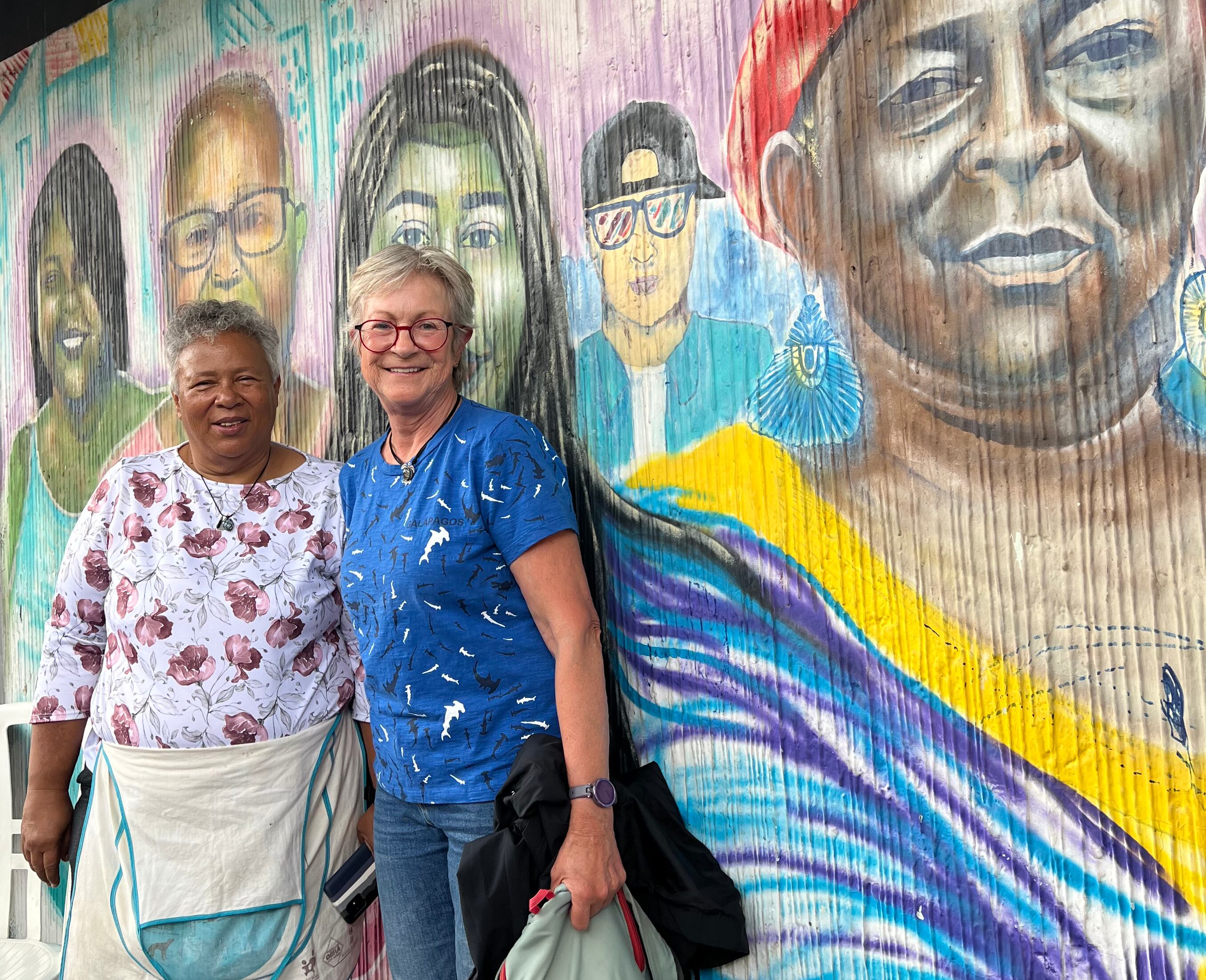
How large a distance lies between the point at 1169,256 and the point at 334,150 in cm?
176

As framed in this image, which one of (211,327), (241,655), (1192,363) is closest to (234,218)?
(211,327)

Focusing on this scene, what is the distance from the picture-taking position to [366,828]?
6.62 ft

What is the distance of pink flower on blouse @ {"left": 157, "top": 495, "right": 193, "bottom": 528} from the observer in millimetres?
2018

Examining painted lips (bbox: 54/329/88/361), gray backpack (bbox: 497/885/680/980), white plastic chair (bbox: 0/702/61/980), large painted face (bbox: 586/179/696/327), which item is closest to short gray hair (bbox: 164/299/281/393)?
large painted face (bbox: 586/179/696/327)

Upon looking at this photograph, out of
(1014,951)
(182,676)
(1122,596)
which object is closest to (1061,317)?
(1122,596)

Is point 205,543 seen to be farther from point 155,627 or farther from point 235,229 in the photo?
point 235,229

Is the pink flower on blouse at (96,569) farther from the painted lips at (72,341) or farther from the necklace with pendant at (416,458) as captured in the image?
the painted lips at (72,341)

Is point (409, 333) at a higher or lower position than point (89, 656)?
higher

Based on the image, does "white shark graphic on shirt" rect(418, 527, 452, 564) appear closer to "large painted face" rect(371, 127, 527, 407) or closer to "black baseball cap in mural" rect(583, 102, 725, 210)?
"large painted face" rect(371, 127, 527, 407)

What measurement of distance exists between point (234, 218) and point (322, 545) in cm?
103

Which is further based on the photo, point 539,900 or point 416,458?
point 416,458

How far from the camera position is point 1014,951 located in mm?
1392

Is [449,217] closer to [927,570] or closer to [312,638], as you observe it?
[312,638]

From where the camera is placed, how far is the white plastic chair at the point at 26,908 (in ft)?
7.73
